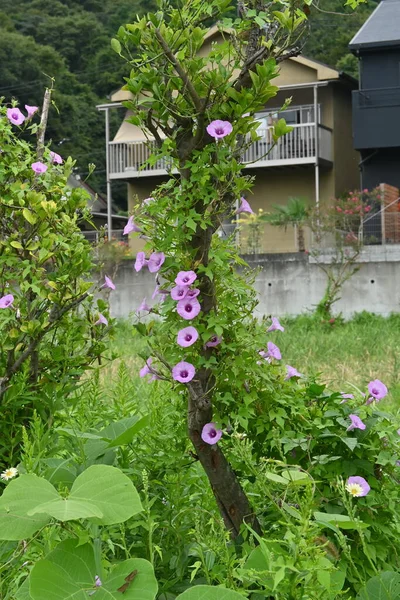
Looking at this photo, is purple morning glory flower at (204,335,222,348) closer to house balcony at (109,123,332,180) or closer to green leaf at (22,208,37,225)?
green leaf at (22,208,37,225)

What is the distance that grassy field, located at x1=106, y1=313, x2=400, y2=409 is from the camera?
21.7 ft

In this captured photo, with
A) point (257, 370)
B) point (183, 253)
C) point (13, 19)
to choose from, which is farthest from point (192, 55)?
point (13, 19)

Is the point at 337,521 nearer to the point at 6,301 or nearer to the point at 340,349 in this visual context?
the point at 6,301

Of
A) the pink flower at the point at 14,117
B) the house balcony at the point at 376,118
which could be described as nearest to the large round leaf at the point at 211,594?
the pink flower at the point at 14,117

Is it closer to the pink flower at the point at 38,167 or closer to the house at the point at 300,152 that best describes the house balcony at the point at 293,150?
the house at the point at 300,152

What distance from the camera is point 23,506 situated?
5.25ft

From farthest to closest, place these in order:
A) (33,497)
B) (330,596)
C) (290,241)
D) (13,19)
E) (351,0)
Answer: (13,19) → (290,241) → (351,0) → (330,596) → (33,497)

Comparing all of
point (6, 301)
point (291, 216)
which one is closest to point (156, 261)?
point (6, 301)

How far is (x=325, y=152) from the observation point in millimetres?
19859

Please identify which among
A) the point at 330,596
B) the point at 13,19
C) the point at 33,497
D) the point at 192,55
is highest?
the point at 13,19

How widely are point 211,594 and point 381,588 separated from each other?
569 millimetres

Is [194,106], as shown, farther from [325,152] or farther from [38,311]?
[325,152]

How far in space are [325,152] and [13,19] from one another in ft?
79.6

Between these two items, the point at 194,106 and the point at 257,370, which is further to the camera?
the point at 257,370
